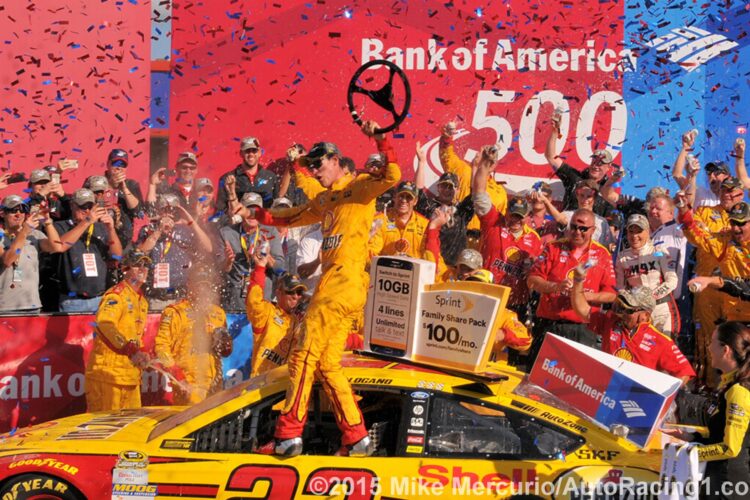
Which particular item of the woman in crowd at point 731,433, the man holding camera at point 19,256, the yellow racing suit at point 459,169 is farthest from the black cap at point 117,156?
the woman in crowd at point 731,433

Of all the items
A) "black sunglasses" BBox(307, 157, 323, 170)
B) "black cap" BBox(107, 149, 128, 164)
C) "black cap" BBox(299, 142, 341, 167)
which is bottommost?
"black sunglasses" BBox(307, 157, 323, 170)

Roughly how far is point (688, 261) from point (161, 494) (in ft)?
20.7

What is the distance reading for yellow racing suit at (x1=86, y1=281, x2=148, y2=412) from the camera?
884 cm

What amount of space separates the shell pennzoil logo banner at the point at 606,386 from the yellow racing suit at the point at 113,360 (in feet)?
13.1

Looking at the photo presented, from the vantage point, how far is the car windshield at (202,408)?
20.6ft

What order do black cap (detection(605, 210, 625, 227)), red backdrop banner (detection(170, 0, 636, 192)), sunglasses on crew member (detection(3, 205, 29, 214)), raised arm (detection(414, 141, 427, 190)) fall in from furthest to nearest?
red backdrop banner (detection(170, 0, 636, 192)), raised arm (detection(414, 141, 427, 190)), black cap (detection(605, 210, 625, 227)), sunglasses on crew member (detection(3, 205, 29, 214))

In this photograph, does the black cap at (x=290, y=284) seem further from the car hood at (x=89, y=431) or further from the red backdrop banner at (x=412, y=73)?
the red backdrop banner at (x=412, y=73)

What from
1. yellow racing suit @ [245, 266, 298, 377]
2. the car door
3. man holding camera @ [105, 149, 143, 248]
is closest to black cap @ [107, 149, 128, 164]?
man holding camera @ [105, 149, 143, 248]

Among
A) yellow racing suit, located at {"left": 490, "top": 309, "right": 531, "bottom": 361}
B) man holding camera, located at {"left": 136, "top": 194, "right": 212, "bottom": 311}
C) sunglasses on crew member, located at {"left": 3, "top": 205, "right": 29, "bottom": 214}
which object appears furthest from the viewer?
man holding camera, located at {"left": 136, "top": 194, "right": 212, "bottom": 311}

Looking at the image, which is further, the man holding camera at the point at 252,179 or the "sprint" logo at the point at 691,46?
the "sprint" logo at the point at 691,46

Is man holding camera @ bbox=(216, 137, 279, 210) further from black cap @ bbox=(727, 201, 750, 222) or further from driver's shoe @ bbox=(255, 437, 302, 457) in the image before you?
driver's shoe @ bbox=(255, 437, 302, 457)

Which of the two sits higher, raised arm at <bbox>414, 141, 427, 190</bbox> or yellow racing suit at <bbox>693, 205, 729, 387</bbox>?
raised arm at <bbox>414, 141, 427, 190</bbox>

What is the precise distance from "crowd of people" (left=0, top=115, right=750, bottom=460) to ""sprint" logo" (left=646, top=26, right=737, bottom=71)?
50.7 inches

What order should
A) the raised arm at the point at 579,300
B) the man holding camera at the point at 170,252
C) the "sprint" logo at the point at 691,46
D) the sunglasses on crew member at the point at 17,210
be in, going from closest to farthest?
the raised arm at the point at 579,300 < the sunglasses on crew member at the point at 17,210 < the man holding camera at the point at 170,252 < the "sprint" logo at the point at 691,46
